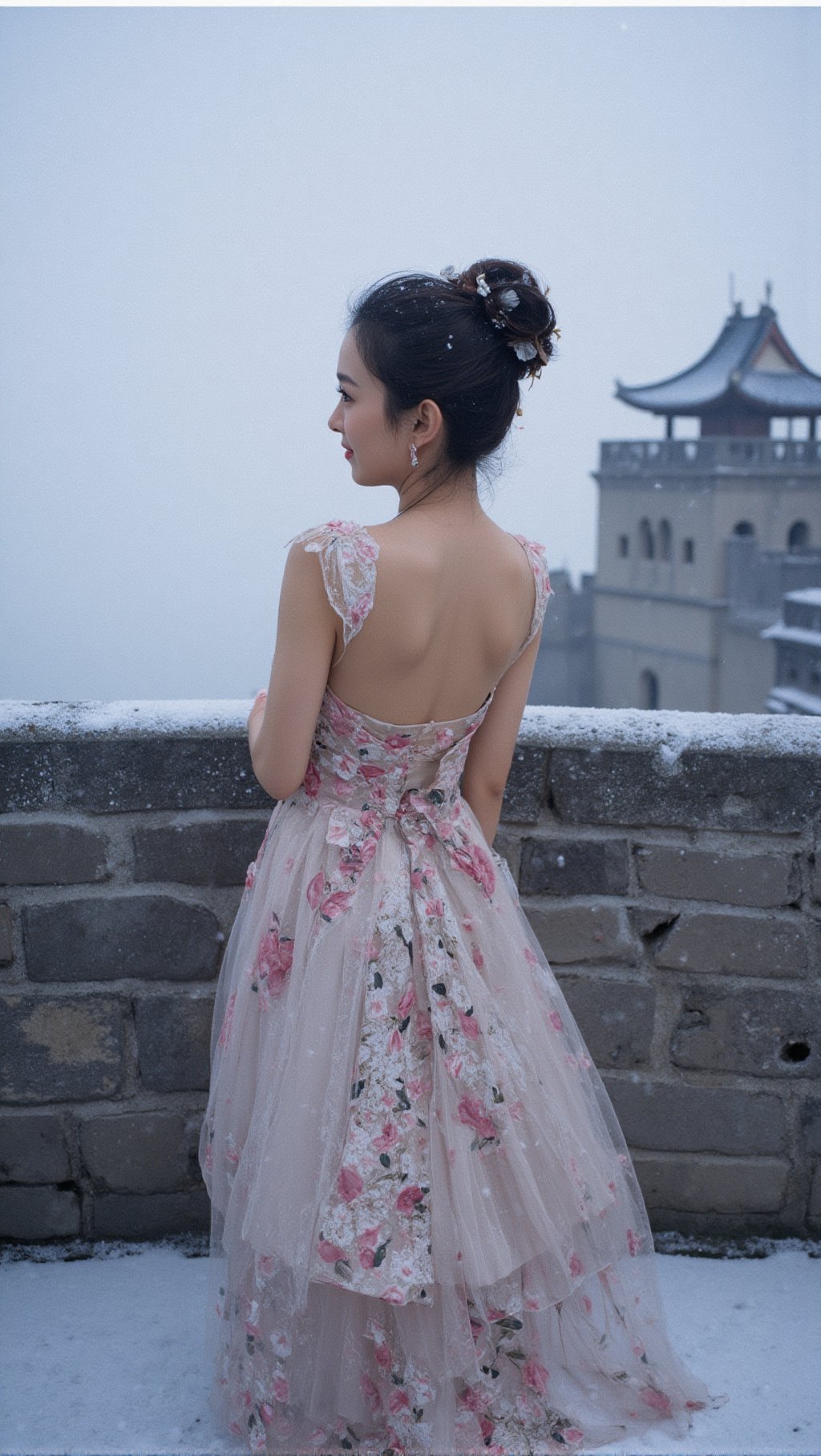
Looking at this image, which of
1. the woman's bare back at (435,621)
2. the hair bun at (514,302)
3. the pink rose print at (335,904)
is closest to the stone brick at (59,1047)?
the pink rose print at (335,904)

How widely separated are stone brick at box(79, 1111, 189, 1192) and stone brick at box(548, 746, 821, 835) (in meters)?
0.91

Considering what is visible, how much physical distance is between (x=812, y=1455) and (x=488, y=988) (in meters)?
0.77

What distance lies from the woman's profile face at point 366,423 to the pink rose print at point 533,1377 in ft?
3.99

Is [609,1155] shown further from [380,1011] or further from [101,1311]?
[101,1311]

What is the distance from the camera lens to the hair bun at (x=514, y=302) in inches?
54.5

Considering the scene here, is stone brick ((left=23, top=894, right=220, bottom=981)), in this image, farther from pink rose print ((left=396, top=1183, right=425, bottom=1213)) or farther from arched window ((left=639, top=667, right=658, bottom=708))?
arched window ((left=639, top=667, right=658, bottom=708))

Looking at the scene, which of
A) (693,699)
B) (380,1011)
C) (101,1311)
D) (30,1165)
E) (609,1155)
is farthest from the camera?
(693,699)

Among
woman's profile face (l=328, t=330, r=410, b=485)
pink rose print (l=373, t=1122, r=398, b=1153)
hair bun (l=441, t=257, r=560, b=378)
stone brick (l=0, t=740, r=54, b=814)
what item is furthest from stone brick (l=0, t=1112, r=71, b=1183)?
hair bun (l=441, t=257, r=560, b=378)

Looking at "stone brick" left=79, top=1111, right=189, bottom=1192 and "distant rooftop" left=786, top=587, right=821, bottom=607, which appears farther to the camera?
"distant rooftop" left=786, top=587, right=821, bottom=607

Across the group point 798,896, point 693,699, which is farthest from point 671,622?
point 798,896

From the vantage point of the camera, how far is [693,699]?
36.8m

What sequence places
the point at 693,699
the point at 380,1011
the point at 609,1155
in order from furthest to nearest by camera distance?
1. the point at 693,699
2. the point at 609,1155
3. the point at 380,1011

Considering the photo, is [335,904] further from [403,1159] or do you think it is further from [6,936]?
[6,936]

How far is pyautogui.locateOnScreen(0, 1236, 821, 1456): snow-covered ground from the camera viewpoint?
5.13ft
